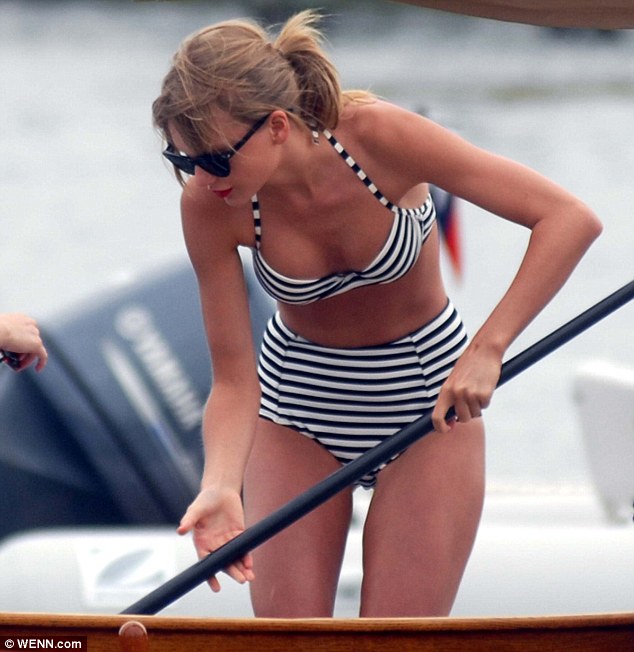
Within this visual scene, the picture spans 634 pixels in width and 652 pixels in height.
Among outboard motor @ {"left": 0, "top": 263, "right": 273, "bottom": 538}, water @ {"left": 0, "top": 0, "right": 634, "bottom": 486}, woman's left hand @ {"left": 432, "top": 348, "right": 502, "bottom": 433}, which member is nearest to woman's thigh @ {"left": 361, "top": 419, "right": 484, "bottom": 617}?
woman's left hand @ {"left": 432, "top": 348, "right": 502, "bottom": 433}

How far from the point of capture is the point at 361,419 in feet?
6.68

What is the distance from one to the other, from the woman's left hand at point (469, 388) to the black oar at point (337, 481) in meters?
0.06

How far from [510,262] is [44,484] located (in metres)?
5.31

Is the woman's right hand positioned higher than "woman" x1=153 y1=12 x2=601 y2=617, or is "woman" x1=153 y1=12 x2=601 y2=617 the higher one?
"woman" x1=153 y1=12 x2=601 y2=617

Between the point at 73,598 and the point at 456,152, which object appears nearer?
the point at 456,152

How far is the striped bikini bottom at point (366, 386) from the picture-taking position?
2021mm

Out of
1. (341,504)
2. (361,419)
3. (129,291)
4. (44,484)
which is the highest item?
(361,419)

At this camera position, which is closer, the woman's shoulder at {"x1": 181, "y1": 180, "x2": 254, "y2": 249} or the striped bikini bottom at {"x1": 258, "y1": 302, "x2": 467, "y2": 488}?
the woman's shoulder at {"x1": 181, "y1": 180, "x2": 254, "y2": 249}

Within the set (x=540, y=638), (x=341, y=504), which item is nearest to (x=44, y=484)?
(x=341, y=504)

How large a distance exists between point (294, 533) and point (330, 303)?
344 mm

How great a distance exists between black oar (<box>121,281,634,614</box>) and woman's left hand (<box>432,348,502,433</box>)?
0.20ft

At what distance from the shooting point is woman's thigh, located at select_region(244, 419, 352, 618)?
2.01 meters

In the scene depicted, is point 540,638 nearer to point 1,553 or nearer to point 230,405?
point 230,405

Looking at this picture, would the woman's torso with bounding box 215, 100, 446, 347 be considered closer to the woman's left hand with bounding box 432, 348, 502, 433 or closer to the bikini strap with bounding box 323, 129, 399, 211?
the bikini strap with bounding box 323, 129, 399, 211
